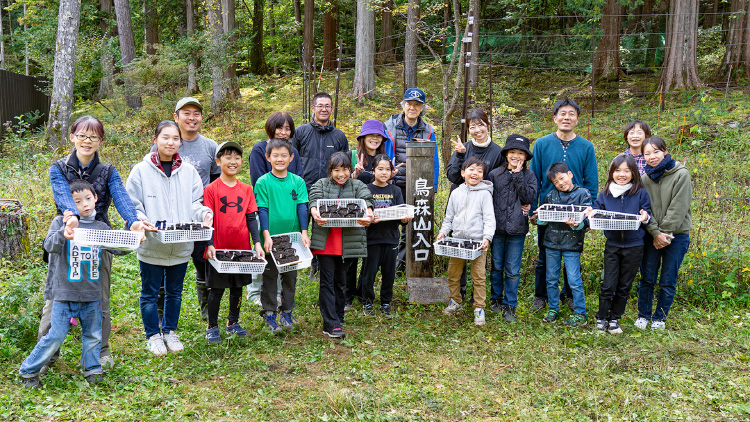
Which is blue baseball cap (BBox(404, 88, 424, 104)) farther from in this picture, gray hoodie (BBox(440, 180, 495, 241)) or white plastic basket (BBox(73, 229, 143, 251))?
white plastic basket (BBox(73, 229, 143, 251))

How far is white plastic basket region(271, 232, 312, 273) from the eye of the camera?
180 inches

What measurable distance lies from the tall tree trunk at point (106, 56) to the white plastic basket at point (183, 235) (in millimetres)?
15812

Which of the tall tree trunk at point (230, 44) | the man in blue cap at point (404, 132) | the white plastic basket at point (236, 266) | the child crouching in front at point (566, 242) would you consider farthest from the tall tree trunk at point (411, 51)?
the white plastic basket at point (236, 266)

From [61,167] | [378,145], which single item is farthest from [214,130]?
[61,167]

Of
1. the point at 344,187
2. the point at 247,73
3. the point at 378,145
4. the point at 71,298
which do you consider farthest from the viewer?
the point at 247,73

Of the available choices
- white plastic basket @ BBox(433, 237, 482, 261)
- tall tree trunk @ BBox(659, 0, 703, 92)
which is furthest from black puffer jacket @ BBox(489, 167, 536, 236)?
tall tree trunk @ BBox(659, 0, 703, 92)

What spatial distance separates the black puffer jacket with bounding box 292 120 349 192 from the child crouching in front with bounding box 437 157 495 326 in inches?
54.4

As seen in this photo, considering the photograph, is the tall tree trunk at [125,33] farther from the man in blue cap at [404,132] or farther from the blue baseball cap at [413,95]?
the blue baseball cap at [413,95]

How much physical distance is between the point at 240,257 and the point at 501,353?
2382 mm

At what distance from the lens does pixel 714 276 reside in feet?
19.3

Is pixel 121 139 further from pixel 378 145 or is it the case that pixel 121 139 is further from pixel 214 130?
pixel 378 145

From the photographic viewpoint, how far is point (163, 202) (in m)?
4.26

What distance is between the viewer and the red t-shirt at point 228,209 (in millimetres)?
4516

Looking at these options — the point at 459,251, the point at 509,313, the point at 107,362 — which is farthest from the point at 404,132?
the point at 107,362
